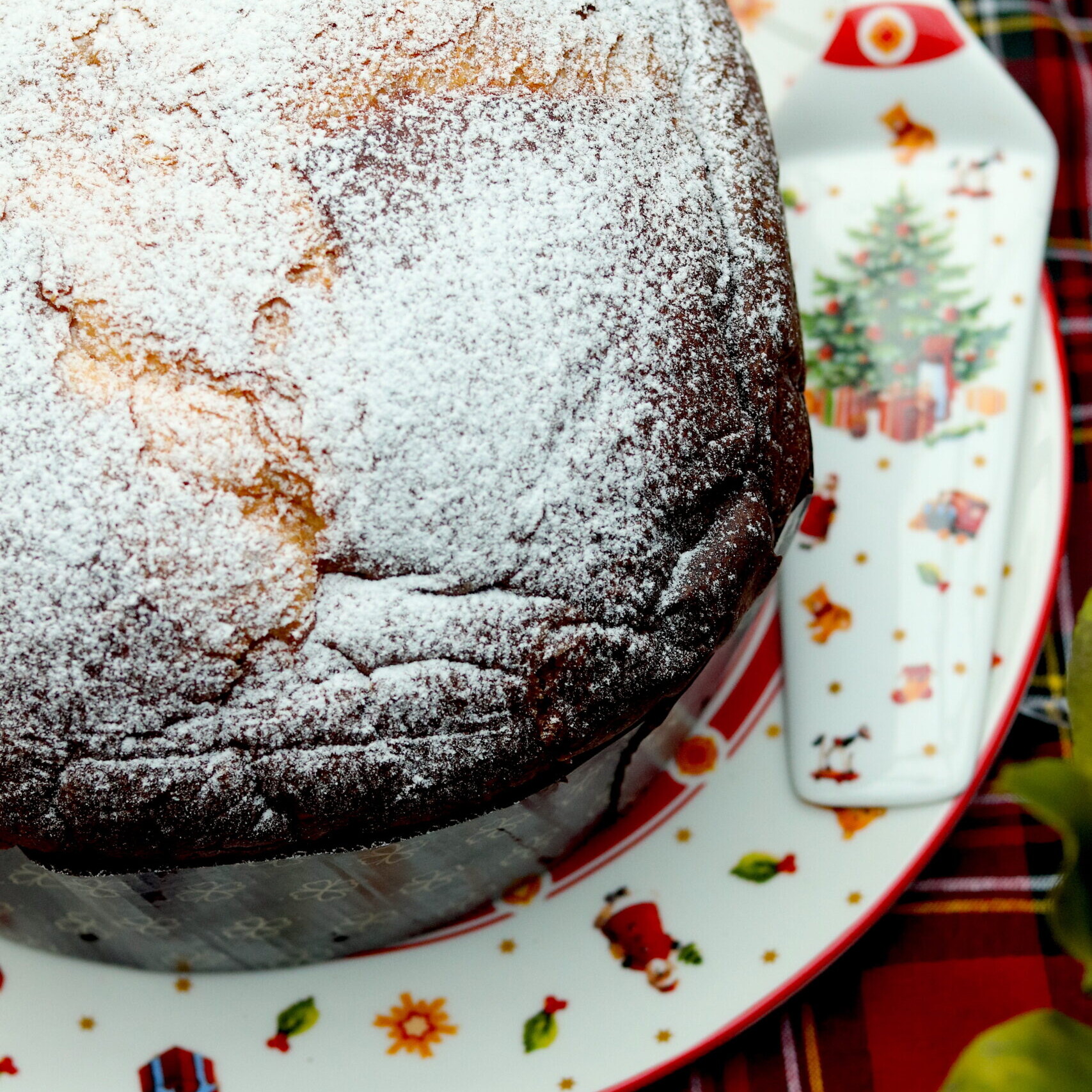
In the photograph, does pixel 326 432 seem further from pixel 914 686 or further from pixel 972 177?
pixel 972 177

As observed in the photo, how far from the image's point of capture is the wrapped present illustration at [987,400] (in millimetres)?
1155

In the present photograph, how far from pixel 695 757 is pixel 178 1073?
1.68ft

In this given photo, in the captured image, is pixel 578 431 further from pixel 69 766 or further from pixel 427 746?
pixel 69 766

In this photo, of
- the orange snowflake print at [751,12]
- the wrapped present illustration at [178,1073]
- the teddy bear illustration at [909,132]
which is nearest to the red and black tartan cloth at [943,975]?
the wrapped present illustration at [178,1073]

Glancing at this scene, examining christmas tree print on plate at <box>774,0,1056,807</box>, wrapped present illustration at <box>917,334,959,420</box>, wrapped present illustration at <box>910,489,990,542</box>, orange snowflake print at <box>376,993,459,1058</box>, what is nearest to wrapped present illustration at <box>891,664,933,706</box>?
christmas tree print on plate at <box>774,0,1056,807</box>

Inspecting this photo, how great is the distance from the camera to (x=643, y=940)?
3.43 ft

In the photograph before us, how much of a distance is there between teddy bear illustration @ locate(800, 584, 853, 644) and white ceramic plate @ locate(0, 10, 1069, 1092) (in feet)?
0.29

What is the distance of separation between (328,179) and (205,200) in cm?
8

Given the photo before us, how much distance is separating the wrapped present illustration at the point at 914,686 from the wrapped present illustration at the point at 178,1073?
663 mm

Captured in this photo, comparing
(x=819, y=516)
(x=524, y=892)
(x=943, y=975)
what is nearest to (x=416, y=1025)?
(x=524, y=892)

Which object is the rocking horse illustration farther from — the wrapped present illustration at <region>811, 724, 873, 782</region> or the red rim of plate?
the wrapped present illustration at <region>811, 724, 873, 782</region>

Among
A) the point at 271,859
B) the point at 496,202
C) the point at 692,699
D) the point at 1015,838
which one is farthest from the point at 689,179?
the point at 1015,838

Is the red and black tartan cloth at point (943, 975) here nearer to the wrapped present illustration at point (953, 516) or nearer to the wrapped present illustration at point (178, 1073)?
the wrapped present illustration at point (953, 516)

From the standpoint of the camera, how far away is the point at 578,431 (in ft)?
2.59
